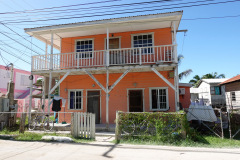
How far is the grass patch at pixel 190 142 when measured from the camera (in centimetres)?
626

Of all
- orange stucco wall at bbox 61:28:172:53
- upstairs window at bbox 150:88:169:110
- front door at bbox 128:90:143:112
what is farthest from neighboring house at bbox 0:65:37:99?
upstairs window at bbox 150:88:169:110

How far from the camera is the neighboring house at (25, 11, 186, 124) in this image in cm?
993

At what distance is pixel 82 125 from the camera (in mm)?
7352

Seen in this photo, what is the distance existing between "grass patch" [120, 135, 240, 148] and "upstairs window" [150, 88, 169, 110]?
3509 millimetres

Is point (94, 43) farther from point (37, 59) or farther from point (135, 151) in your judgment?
point (135, 151)

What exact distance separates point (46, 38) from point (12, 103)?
478 centimetres

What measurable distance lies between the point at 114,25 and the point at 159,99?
5.07 m

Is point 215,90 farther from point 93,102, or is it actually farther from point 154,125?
point 154,125

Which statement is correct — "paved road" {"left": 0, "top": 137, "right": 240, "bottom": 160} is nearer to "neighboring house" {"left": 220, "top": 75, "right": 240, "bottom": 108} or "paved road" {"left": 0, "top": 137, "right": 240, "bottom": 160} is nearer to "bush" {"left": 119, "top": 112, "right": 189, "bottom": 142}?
"bush" {"left": 119, "top": 112, "right": 189, "bottom": 142}

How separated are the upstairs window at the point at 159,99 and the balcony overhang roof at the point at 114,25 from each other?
388cm

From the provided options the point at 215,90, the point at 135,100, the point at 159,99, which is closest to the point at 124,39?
the point at 135,100

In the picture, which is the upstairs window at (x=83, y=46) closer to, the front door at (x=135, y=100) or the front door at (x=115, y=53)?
the front door at (x=115, y=53)

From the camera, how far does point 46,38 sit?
1212cm

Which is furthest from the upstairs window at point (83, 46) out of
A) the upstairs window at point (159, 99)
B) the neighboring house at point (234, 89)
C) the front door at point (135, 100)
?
the neighboring house at point (234, 89)
